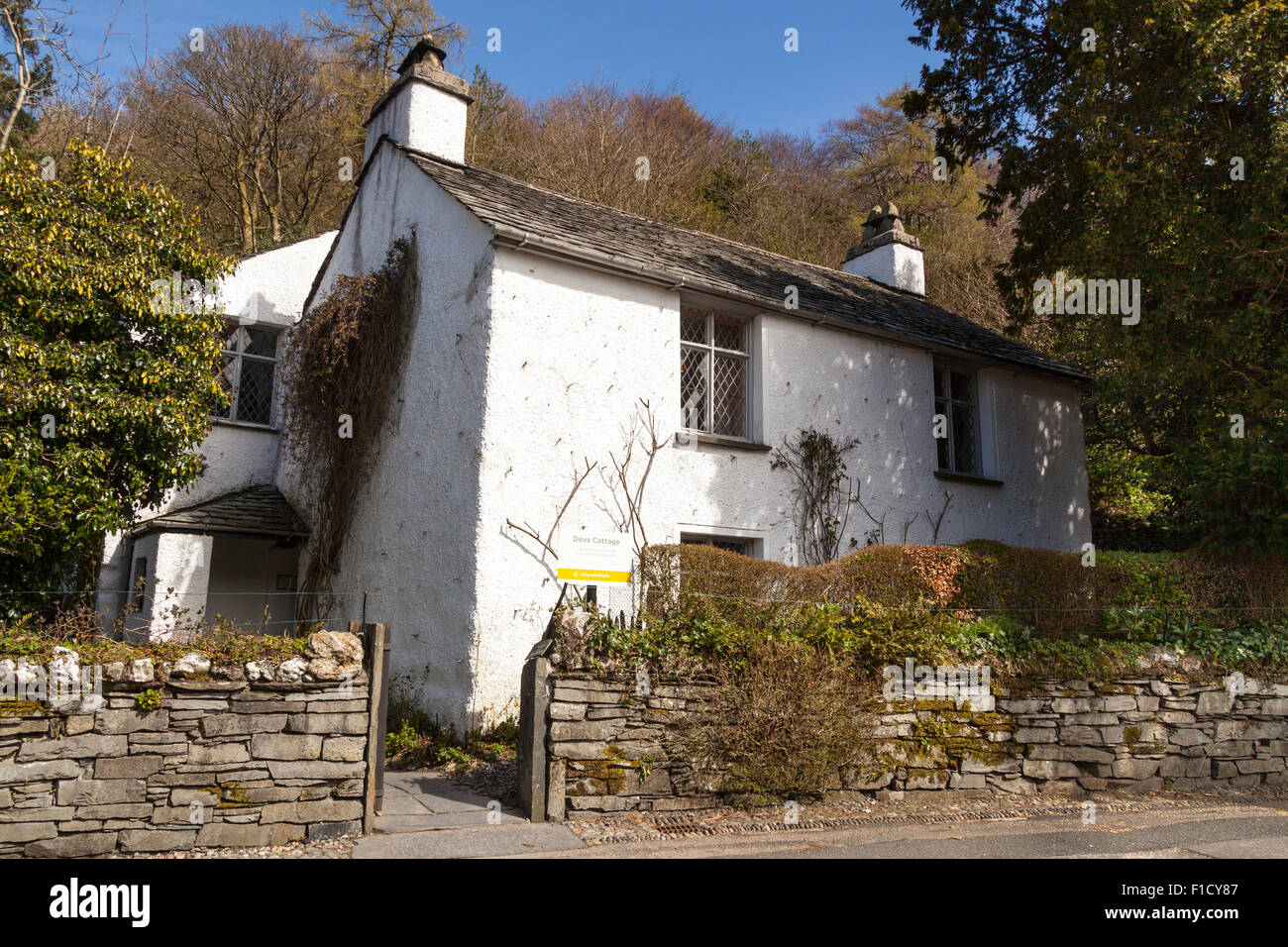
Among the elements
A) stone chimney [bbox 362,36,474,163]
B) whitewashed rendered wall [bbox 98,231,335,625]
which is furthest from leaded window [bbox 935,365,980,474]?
whitewashed rendered wall [bbox 98,231,335,625]

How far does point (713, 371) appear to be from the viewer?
38.6 ft

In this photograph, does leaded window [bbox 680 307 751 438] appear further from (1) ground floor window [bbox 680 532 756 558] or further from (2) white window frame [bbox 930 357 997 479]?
(2) white window frame [bbox 930 357 997 479]

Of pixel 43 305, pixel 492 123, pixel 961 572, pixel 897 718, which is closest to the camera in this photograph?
pixel 897 718

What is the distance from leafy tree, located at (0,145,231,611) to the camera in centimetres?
971

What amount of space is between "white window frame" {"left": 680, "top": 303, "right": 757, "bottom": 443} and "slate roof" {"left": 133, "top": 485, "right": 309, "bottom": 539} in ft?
20.8

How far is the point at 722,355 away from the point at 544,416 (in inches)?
125

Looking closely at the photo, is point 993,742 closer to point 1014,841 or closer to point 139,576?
point 1014,841

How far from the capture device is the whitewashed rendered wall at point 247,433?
41.8 feet

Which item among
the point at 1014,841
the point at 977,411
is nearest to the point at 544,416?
the point at 1014,841

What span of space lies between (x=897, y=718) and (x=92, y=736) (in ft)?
20.3
